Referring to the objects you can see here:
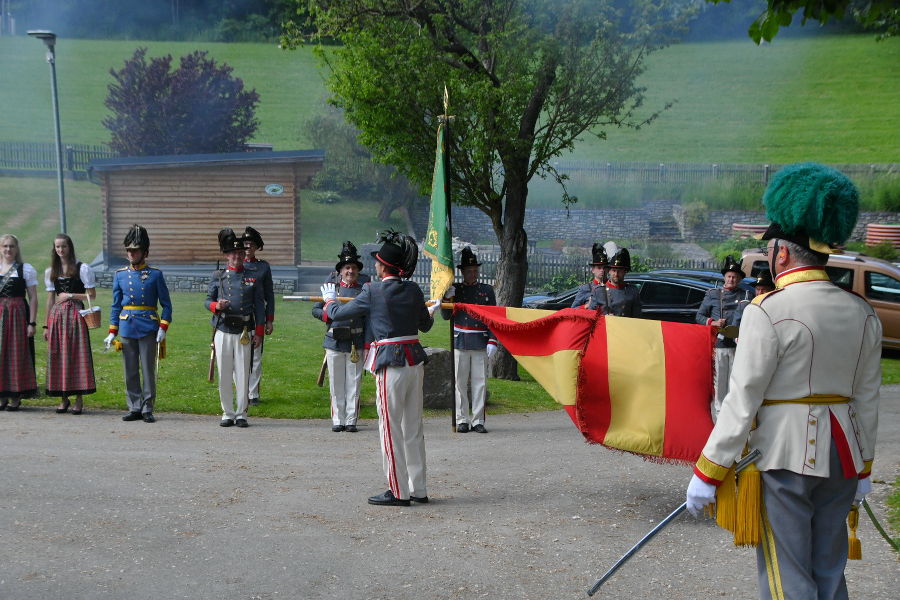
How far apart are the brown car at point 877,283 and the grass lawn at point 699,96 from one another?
1210 inches

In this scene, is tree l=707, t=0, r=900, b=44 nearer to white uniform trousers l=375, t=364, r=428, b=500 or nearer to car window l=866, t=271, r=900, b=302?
white uniform trousers l=375, t=364, r=428, b=500

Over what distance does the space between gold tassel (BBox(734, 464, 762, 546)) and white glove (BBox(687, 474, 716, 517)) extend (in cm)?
14

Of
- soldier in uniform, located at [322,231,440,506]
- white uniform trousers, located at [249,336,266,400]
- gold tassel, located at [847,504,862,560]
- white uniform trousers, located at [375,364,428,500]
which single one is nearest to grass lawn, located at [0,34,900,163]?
white uniform trousers, located at [249,336,266,400]

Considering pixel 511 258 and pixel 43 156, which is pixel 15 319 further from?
pixel 43 156

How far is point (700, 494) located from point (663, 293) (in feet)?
41.6

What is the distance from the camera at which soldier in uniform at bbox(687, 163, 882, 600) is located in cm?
414

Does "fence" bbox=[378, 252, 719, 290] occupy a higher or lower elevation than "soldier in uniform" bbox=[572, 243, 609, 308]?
lower

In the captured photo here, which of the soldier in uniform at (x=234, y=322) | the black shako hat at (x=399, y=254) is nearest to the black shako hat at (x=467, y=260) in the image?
the soldier in uniform at (x=234, y=322)

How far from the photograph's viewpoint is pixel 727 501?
4297mm

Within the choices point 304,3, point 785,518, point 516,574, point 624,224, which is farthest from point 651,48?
point 624,224

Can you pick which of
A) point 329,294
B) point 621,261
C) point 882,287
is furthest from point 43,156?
point 329,294

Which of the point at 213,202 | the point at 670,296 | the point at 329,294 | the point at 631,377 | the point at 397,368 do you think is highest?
the point at 213,202

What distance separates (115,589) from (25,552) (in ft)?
3.18

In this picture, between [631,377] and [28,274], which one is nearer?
[631,377]
